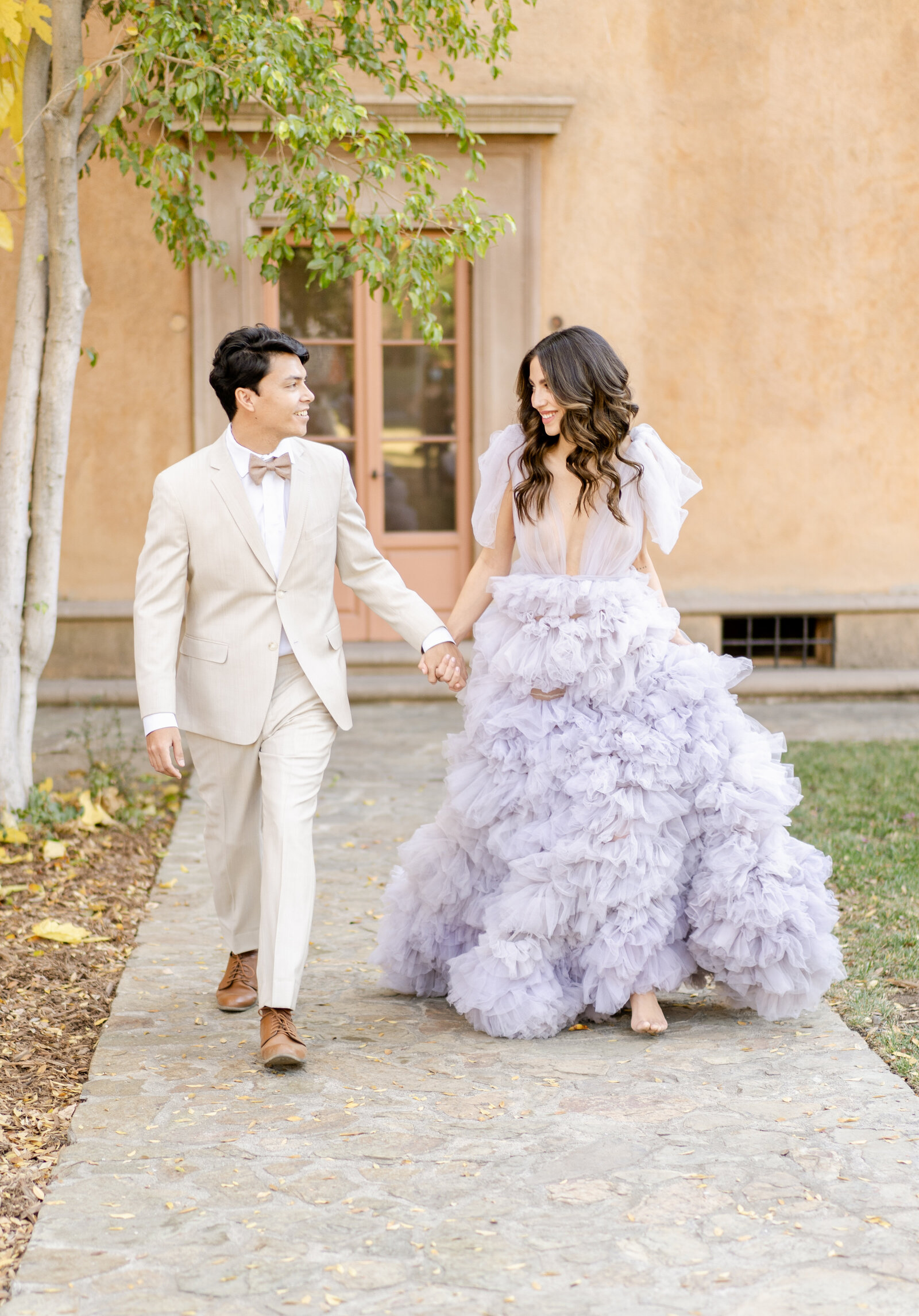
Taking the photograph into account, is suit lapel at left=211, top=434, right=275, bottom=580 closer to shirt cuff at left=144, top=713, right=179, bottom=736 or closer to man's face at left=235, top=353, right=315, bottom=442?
man's face at left=235, top=353, right=315, bottom=442

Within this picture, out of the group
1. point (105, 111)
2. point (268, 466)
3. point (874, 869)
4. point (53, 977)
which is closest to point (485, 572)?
point (268, 466)

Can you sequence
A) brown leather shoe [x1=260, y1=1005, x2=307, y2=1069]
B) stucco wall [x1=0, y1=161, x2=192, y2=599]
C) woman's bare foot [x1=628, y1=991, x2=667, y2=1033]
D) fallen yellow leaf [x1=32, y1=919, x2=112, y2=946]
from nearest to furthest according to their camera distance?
brown leather shoe [x1=260, y1=1005, x2=307, y2=1069]
woman's bare foot [x1=628, y1=991, x2=667, y2=1033]
fallen yellow leaf [x1=32, y1=919, x2=112, y2=946]
stucco wall [x1=0, y1=161, x2=192, y2=599]

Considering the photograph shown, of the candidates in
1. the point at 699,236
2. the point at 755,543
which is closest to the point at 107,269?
the point at 699,236

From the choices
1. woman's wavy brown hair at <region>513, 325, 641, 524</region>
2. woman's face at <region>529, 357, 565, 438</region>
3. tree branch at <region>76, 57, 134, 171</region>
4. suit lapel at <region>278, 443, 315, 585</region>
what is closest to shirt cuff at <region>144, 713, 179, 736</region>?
suit lapel at <region>278, 443, 315, 585</region>

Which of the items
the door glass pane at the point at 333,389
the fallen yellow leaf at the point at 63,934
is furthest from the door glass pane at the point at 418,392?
the fallen yellow leaf at the point at 63,934

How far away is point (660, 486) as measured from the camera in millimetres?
3887

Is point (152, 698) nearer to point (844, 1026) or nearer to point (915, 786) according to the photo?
point (844, 1026)

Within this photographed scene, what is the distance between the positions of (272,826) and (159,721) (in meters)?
0.39

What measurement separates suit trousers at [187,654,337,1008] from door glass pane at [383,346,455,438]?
19.5 feet

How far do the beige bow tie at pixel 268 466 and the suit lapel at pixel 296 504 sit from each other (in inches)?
0.9

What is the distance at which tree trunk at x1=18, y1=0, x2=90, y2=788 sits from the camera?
18.5 ft

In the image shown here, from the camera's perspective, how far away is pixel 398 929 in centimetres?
408

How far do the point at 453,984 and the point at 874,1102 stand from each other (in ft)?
3.73

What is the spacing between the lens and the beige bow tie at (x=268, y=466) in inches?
146
